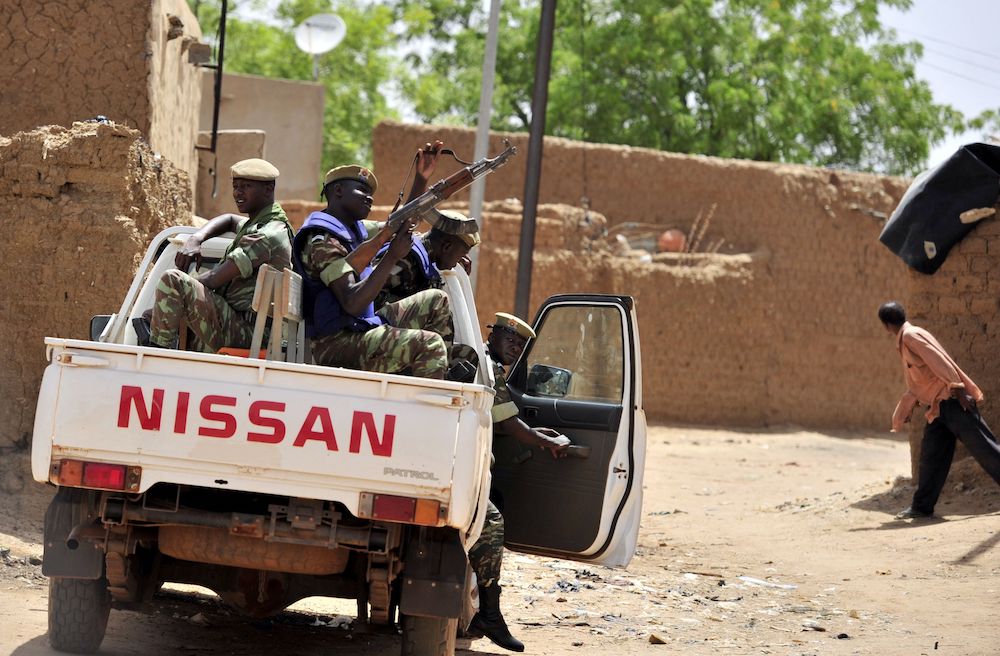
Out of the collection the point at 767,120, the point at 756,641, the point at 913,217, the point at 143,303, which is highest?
the point at 767,120

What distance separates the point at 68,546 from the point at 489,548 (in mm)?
1699

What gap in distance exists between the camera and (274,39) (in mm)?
34062

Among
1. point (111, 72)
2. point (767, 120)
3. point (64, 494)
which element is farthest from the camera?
point (767, 120)

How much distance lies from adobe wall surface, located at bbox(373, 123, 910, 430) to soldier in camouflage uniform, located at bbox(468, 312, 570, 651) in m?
10.4

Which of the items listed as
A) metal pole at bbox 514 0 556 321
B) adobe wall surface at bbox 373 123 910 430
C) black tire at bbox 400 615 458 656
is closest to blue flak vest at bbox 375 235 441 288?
black tire at bbox 400 615 458 656

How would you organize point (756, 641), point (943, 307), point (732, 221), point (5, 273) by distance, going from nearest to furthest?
point (756, 641) < point (5, 273) < point (943, 307) < point (732, 221)

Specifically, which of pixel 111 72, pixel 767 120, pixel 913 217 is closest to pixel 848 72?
pixel 767 120

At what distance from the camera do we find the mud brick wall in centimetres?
1016

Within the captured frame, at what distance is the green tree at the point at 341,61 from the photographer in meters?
33.1

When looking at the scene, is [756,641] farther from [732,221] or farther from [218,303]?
[732,221]

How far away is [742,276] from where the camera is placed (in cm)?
1736

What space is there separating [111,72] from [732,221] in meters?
10.8

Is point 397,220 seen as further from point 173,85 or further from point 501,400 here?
point 173,85

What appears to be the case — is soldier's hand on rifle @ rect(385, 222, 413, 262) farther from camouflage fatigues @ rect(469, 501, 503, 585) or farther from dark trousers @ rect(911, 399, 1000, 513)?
dark trousers @ rect(911, 399, 1000, 513)
